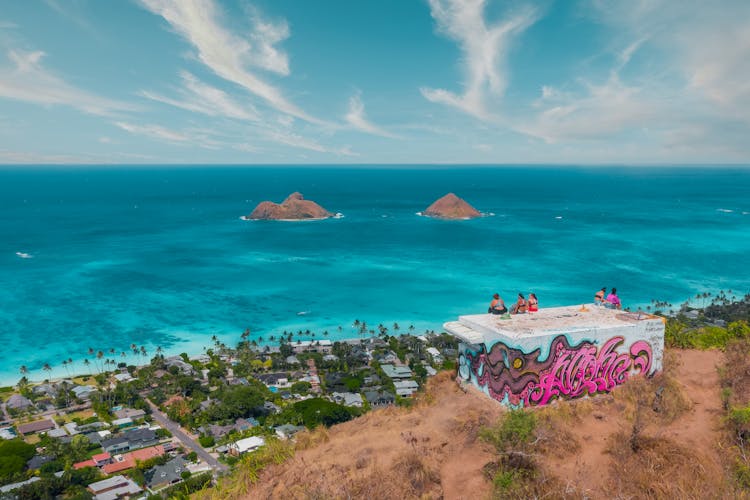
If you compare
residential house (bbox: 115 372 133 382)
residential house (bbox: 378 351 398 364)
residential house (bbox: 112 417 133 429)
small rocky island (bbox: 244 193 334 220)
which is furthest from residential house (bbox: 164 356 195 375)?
small rocky island (bbox: 244 193 334 220)

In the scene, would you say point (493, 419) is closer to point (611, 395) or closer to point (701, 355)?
point (611, 395)

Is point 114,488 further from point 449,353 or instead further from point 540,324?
point 449,353

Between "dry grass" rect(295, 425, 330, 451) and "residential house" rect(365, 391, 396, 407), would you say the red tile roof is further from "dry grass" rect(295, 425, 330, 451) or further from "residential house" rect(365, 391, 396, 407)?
"dry grass" rect(295, 425, 330, 451)

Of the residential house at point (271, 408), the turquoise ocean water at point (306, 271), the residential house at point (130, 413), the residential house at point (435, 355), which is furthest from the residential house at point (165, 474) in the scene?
the residential house at point (435, 355)

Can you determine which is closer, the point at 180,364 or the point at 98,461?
the point at 98,461

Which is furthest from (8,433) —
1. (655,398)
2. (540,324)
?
(655,398)

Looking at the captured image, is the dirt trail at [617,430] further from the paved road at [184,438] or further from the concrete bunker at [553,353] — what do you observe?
the paved road at [184,438]

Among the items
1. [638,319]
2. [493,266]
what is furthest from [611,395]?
[493,266]
